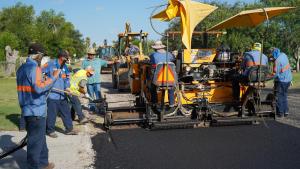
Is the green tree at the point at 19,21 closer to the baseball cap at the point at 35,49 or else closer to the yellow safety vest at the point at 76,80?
the yellow safety vest at the point at 76,80

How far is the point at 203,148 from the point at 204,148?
0.02 metres

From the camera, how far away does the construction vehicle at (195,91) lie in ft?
28.6

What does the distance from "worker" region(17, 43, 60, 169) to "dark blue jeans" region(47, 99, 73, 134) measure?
2684mm

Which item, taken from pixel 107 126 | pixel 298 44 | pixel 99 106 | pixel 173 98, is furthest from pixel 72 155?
pixel 298 44

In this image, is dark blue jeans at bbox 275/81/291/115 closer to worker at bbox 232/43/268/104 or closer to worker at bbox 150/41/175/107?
worker at bbox 232/43/268/104

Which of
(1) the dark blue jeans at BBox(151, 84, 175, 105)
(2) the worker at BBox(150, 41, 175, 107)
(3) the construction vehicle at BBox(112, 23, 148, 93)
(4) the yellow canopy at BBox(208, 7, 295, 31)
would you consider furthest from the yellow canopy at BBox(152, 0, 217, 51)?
(3) the construction vehicle at BBox(112, 23, 148, 93)

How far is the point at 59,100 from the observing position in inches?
333

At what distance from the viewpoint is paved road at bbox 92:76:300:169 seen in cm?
619

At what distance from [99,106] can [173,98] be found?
2527 millimetres

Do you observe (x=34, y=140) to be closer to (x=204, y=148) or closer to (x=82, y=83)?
(x=204, y=148)

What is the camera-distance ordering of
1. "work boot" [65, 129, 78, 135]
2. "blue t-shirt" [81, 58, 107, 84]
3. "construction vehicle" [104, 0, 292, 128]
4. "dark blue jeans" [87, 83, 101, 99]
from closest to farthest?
1. "work boot" [65, 129, 78, 135]
2. "construction vehicle" [104, 0, 292, 128]
3. "blue t-shirt" [81, 58, 107, 84]
4. "dark blue jeans" [87, 83, 101, 99]

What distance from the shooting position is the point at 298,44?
38.6 meters

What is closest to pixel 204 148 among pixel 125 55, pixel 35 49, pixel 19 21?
pixel 35 49

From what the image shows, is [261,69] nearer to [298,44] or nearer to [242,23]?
[242,23]
